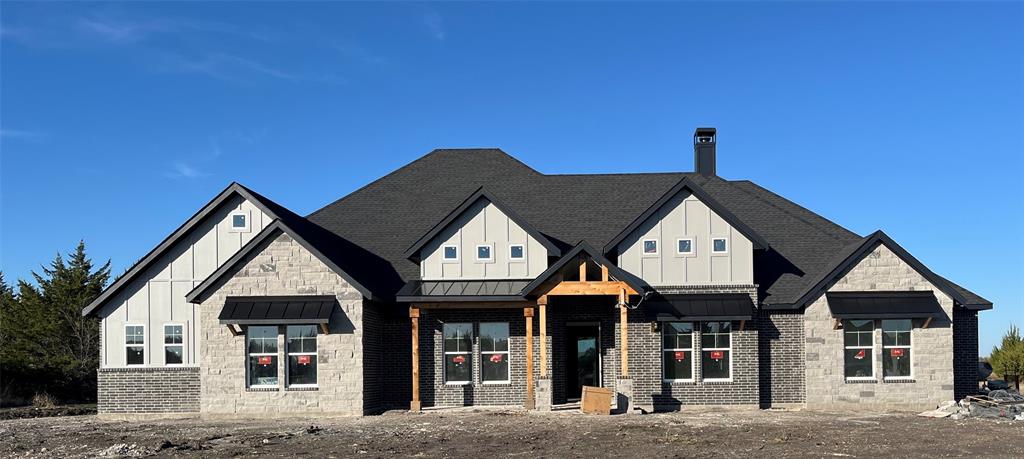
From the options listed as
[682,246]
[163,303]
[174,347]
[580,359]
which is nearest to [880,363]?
[682,246]

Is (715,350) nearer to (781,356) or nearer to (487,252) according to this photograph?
(781,356)

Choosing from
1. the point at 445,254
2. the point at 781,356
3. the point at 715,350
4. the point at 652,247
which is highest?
the point at 652,247

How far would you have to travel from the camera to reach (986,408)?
2253 cm

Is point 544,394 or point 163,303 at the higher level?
point 163,303

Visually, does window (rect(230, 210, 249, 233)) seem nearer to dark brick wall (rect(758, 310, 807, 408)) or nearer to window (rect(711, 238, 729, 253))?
window (rect(711, 238, 729, 253))

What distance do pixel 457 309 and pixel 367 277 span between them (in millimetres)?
2575

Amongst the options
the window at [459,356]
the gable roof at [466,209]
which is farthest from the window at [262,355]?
the window at [459,356]

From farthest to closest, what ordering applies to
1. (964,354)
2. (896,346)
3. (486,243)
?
1. (964,354)
2. (486,243)
3. (896,346)

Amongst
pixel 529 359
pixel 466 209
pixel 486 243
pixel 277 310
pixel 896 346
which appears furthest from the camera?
pixel 486 243

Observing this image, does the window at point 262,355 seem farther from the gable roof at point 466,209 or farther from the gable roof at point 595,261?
the gable roof at point 595,261

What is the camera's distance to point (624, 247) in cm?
2523

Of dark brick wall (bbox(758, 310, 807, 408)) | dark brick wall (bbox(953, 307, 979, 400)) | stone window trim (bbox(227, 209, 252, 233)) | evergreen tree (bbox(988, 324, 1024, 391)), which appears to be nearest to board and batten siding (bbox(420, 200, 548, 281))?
stone window trim (bbox(227, 209, 252, 233))

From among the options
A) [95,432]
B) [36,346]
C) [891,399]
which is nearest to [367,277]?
[95,432]

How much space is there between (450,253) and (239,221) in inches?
226
